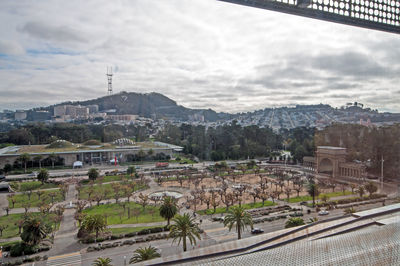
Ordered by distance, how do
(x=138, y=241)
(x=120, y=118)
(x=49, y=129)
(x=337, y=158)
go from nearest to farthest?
(x=138, y=241) → (x=337, y=158) → (x=49, y=129) → (x=120, y=118)

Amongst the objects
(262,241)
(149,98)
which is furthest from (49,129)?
(149,98)

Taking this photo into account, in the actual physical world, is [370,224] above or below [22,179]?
above

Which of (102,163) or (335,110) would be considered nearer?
(335,110)

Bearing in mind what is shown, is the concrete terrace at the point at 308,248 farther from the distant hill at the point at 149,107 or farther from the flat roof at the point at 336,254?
the distant hill at the point at 149,107

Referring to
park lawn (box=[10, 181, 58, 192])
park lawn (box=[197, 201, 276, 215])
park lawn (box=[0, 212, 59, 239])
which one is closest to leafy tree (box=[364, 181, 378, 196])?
park lawn (box=[197, 201, 276, 215])

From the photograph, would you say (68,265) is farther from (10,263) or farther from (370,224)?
(370,224)

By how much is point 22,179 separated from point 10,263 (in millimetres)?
6872

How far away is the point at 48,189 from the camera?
8.54m

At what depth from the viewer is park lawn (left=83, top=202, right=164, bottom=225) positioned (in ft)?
19.0

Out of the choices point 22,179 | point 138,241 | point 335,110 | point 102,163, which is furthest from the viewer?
point 102,163

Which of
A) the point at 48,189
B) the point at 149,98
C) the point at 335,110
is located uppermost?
the point at 149,98

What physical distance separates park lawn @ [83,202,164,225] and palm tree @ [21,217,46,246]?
1.46 m

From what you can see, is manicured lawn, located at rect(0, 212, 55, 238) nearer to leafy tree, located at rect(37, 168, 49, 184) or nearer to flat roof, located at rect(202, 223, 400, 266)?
leafy tree, located at rect(37, 168, 49, 184)

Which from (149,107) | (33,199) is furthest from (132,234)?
(149,107)
